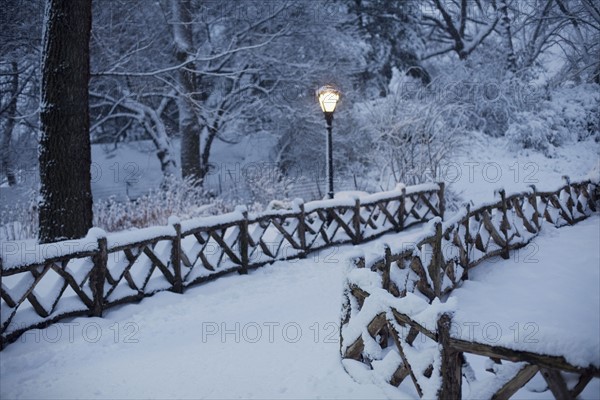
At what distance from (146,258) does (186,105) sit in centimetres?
944

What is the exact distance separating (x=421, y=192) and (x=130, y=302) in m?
8.26

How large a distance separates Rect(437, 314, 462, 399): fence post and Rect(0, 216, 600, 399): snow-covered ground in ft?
1.94

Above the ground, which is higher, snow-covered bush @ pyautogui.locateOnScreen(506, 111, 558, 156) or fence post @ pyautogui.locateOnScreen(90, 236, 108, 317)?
snow-covered bush @ pyautogui.locateOnScreen(506, 111, 558, 156)

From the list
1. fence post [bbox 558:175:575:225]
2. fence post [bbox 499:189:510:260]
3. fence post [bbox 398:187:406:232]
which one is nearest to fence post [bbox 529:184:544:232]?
fence post [bbox 499:189:510:260]

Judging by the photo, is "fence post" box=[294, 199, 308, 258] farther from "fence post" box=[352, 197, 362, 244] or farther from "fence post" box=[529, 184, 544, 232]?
"fence post" box=[529, 184, 544, 232]

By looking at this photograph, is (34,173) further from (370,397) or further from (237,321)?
(370,397)

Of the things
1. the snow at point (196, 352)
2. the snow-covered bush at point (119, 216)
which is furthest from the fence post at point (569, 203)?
the snow-covered bush at point (119, 216)

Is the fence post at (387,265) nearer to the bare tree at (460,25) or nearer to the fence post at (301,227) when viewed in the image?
the fence post at (301,227)

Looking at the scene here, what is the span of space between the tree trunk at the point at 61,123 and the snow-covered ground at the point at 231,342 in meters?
2.41

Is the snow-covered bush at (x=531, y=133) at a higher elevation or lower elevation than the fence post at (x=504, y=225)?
higher

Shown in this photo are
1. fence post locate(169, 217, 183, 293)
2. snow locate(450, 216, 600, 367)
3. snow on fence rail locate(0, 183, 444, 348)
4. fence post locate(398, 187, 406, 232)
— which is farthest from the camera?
fence post locate(398, 187, 406, 232)

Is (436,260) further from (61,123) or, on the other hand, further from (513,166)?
(513,166)

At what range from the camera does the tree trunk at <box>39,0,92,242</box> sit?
694 centimetres

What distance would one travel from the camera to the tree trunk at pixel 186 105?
49.2ft
